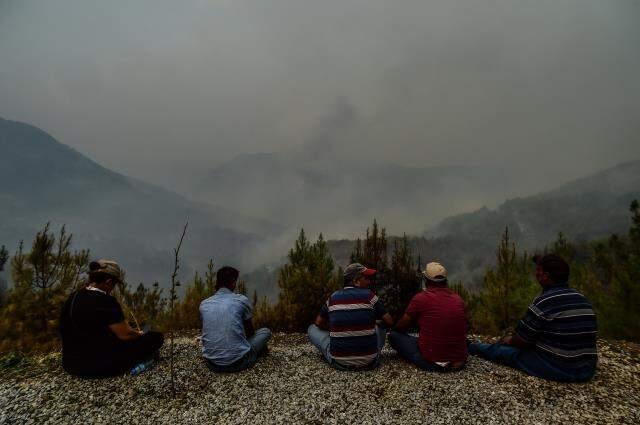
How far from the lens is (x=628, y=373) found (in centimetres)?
567

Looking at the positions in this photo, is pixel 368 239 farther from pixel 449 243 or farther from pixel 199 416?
pixel 449 243

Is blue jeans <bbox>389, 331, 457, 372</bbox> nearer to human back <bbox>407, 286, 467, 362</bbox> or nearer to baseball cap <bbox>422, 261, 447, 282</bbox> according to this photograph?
human back <bbox>407, 286, 467, 362</bbox>

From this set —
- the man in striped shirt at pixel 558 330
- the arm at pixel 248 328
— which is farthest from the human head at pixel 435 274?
the arm at pixel 248 328

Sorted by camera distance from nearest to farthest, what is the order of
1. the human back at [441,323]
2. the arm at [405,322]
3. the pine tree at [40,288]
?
the human back at [441,323] < the arm at [405,322] < the pine tree at [40,288]

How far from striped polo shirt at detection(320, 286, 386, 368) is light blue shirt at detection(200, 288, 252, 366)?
A: 1.30m

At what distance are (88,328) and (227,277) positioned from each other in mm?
1859

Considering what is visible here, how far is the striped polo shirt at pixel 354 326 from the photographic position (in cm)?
528

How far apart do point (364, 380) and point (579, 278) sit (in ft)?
38.6

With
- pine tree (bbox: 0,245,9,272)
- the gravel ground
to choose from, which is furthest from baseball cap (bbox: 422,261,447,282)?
pine tree (bbox: 0,245,9,272)

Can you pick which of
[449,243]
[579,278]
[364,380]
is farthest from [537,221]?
[364,380]

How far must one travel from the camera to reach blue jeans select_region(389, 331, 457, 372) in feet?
17.9

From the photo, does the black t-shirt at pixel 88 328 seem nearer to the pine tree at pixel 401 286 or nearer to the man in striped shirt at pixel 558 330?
the man in striped shirt at pixel 558 330

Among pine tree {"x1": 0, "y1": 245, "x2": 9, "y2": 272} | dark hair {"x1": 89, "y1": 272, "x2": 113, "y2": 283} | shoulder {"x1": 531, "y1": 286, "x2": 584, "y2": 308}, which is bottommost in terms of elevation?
shoulder {"x1": 531, "y1": 286, "x2": 584, "y2": 308}

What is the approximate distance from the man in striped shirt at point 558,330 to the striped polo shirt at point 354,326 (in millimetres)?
2046
